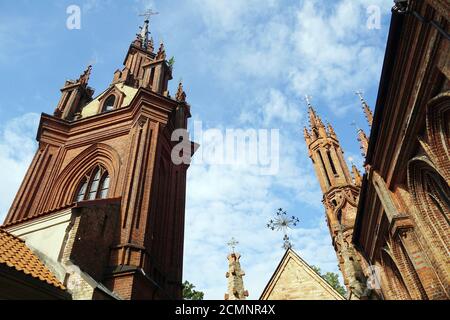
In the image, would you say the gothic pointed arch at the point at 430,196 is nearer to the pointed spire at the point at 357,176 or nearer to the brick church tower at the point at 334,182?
the brick church tower at the point at 334,182

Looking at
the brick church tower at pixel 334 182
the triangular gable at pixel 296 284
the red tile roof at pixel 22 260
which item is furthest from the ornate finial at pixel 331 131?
the red tile roof at pixel 22 260

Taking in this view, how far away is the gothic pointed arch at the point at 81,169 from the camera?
599 inches

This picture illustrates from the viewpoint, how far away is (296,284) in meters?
18.0

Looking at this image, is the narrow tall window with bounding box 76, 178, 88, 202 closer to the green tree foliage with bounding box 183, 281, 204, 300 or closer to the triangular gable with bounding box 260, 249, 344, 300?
the triangular gable with bounding box 260, 249, 344, 300

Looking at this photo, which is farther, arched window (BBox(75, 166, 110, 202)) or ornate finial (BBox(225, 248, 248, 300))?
arched window (BBox(75, 166, 110, 202))

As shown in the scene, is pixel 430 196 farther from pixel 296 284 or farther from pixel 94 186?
pixel 94 186

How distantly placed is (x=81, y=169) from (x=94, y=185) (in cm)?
126

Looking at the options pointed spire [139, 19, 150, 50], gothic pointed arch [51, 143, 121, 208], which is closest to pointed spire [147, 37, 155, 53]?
pointed spire [139, 19, 150, 50]

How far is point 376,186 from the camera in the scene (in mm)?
12430

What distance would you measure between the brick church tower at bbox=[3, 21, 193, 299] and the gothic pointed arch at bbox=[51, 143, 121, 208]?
0.16 feet

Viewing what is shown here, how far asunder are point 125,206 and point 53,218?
264 cm

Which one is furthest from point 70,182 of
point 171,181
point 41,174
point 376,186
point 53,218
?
point 376,186

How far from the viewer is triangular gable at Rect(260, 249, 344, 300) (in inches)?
679

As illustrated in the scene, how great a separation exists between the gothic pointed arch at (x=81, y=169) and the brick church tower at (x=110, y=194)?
5 cm
